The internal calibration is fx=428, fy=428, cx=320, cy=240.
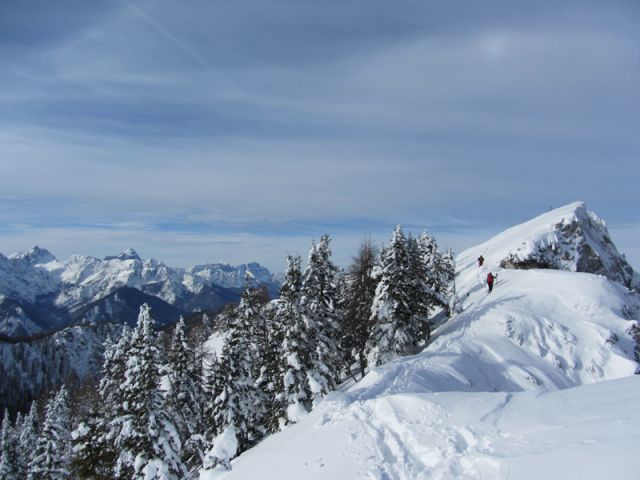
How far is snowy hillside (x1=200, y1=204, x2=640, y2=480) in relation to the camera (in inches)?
411

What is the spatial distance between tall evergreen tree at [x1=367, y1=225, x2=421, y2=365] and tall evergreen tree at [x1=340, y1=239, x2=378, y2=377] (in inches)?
72.8

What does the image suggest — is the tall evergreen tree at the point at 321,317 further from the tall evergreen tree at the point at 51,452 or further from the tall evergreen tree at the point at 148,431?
the tall evergreen tree at the point at 51,452

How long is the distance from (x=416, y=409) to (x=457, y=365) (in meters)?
11.9

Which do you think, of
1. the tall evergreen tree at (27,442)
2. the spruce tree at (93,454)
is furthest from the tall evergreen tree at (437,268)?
the tall evergreen tree at (27,442)

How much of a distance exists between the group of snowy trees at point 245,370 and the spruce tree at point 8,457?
441 inches

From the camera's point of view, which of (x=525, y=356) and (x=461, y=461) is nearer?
(x=461, y=461)

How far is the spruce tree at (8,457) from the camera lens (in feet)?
161

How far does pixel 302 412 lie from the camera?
2695 cm

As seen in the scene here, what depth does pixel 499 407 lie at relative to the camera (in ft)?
46.3

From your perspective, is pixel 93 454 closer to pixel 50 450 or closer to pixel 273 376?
pixel 273 376

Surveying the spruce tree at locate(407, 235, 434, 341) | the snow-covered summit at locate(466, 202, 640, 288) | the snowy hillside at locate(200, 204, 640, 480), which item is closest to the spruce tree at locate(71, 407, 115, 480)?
the snowy hillside at locate(200, 204, 640, 480)

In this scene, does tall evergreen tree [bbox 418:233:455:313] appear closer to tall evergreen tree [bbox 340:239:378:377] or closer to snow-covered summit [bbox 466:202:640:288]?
snow-covered summit [bbox 466:202:640:288]

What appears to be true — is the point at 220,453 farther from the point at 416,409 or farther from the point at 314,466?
the point at 416,409

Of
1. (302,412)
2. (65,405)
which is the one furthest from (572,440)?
(65,405)
